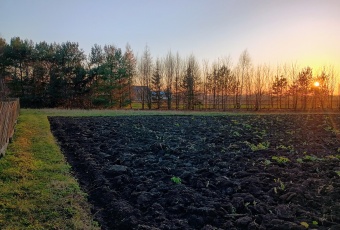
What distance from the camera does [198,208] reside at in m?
4.99

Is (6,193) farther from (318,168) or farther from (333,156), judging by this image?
(333,156)

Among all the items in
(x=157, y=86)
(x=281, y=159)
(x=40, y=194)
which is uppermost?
(x=157, y=86)

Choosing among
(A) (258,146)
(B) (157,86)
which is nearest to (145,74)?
(B) (157,86)

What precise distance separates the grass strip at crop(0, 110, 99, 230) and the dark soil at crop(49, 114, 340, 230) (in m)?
0.33

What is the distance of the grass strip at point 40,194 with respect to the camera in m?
4.71

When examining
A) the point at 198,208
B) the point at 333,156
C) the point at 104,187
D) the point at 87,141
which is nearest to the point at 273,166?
the point at 333,156

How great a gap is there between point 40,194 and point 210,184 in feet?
11.5

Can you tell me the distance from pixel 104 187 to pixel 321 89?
53.7m

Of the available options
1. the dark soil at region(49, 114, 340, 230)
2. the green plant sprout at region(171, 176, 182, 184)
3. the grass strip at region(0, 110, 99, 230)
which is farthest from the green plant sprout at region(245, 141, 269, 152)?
the grass strip at region(0, 110, 99, 230)

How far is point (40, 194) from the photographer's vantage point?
19.3 feet

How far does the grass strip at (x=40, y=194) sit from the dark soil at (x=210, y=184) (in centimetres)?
33

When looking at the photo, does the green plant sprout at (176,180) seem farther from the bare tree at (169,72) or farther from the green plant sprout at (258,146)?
the bare tree at (169,72)

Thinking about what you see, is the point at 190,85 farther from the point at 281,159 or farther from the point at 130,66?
the point at 281,159

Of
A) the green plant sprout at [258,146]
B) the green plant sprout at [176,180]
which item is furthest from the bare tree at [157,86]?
the green plant sprout at [176,180]
